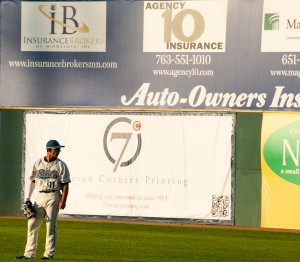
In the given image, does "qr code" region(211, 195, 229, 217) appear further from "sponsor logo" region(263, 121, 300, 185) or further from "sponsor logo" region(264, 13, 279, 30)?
"sponsor logo" region(264, 13, 279, 30)

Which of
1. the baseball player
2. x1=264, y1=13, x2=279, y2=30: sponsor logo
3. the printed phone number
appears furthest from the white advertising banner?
the baseball player

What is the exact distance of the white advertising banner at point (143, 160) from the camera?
27344 millimetres

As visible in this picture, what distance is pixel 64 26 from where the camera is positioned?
2881 cm

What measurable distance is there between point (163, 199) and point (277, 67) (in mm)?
4559

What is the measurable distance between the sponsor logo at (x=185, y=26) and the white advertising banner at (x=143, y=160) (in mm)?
1839

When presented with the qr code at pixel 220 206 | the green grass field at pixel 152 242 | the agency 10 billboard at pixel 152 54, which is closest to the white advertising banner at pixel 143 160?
the qr code at pixel 220 206

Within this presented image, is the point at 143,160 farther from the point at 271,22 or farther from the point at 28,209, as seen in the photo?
the point at 28,209

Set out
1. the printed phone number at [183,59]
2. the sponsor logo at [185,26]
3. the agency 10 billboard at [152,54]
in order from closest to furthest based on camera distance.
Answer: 1. the agency 10 billboard at [152,54]
2. the sponsor logo at [185,26]
3. the printed phone number at [183,59]

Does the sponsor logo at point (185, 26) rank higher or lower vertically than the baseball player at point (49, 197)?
higher

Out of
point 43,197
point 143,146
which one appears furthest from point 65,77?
point 43,197

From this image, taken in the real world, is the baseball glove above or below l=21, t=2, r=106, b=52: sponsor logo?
below

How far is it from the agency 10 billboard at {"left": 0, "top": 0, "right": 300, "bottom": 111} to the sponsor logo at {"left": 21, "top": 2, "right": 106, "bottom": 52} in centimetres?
3

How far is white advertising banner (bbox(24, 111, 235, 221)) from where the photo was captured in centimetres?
2734

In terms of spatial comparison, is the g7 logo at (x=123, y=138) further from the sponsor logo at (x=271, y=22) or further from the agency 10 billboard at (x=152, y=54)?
the sponsor logo at (x=271, y=22)
